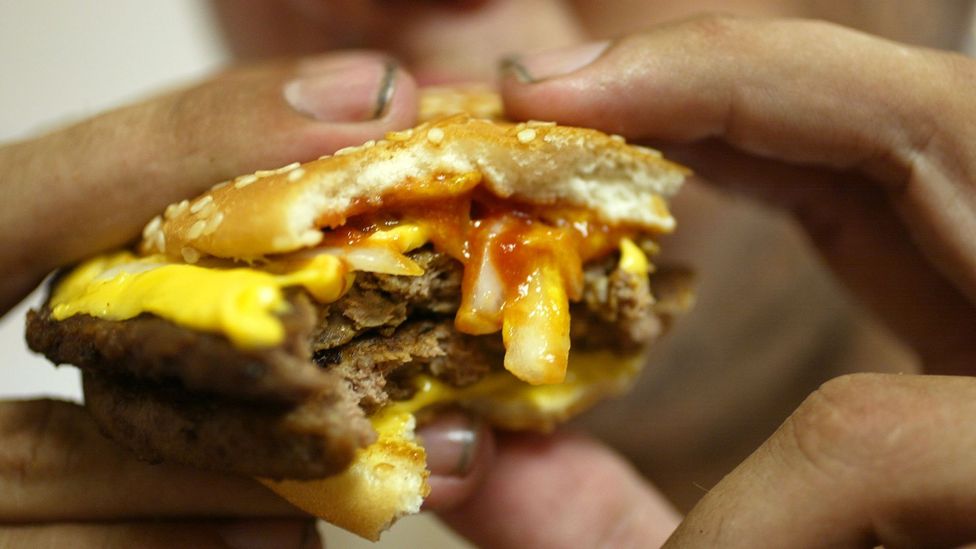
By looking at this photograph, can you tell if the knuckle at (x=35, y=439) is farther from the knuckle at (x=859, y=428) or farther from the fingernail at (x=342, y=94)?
the knuckle at (x=859, y=428)

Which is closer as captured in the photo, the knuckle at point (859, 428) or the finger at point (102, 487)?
the knuckle at point (859, 428)

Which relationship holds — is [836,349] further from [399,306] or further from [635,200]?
[399,306]

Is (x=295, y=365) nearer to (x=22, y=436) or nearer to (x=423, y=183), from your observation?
(x=423, y=183)

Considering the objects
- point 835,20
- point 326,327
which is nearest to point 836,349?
point 835,20

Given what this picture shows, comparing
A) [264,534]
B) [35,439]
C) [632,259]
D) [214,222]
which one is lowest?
[264,534]

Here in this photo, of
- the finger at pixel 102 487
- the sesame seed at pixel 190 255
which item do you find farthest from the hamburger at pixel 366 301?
the finger at pixel 102 487

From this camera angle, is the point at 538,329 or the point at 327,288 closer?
the point at 327,288

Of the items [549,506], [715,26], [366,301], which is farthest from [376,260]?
[549,506]

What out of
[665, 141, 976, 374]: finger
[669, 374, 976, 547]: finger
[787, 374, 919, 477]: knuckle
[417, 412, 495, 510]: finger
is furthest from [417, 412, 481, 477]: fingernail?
[665, 141, 976, 374]: finger
